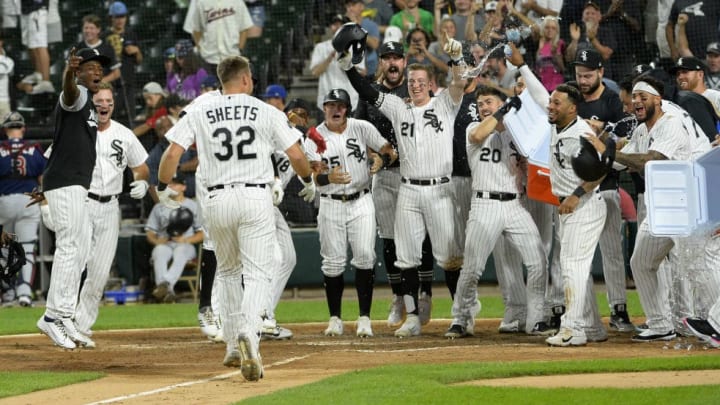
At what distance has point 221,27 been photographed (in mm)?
18172

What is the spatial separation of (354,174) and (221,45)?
23.8 ft

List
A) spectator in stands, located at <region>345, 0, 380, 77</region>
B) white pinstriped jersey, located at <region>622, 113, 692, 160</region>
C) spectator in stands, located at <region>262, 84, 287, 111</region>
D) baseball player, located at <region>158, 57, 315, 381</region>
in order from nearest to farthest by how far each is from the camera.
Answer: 1. baseball player, located at <region>158, 57, 315, 381</region>
2. white pinstriped jersey, located at <region>622, 113, 692, 160</region>
3. spectator in stands, located at <region>262, 84, 287, 111</region>
4. spectator in stands, located at <region>345, 0, 380, 77</region>

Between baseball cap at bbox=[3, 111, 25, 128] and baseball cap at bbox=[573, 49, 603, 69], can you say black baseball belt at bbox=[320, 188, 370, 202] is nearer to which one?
baseball cap at bbox=[573, 49, 603, 69]

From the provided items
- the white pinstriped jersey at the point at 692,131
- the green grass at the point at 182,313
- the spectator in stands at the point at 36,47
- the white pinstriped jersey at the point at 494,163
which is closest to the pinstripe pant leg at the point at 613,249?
the white pinstriped jersey at the point at 494,163

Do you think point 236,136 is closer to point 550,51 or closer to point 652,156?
point 652,156

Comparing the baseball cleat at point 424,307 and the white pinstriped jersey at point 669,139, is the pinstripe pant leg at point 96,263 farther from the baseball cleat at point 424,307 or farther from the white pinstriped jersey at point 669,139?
the white pinstriped jersey at point 669,139

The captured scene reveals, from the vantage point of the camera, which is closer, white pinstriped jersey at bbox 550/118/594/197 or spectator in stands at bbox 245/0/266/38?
white pinstriped jersey at bbox 550/118/594/197

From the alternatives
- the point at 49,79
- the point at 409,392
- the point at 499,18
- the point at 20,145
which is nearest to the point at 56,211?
the point at 409,392

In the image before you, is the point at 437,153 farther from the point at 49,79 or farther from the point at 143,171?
the point at 49,79

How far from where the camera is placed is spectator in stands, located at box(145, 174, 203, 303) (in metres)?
16.6

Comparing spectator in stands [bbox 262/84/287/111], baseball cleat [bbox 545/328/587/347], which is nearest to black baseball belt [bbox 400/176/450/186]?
baseball cleat [bbox 545/328/587/347]

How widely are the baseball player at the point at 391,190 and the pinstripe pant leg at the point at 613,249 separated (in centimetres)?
184

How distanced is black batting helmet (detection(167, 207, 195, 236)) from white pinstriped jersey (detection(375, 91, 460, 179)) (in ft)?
18.8

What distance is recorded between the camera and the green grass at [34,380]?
322 inches
